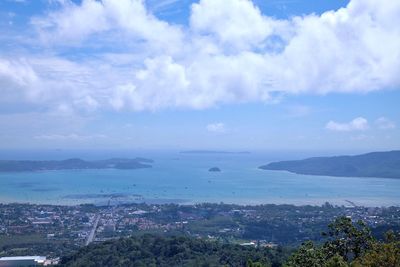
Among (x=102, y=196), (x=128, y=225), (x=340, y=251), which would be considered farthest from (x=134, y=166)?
(x=340, y=251)

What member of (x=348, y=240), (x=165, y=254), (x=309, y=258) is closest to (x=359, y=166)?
(x=165, y=254)

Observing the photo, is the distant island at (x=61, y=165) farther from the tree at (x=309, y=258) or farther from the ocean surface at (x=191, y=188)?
the tree at (x=309, y=258)

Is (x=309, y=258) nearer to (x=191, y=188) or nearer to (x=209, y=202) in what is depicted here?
(x=209, y=202)

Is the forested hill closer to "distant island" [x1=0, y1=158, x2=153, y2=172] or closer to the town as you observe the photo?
the town

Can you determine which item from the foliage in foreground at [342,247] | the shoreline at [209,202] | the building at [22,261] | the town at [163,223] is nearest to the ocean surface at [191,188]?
the shoreline at [209,202]

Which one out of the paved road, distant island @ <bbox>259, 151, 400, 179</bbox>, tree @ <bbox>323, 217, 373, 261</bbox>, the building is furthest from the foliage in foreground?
distant island @ <bbox>259, 151, 400, 179</bbox>

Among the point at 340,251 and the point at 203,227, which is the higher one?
the point at 340,251

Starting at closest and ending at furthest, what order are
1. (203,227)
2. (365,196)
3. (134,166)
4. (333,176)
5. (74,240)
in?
(74,240), (203,227), (365,196), (333,176), (134,166)

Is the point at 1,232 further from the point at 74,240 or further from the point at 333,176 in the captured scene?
the point at 333,176
